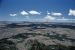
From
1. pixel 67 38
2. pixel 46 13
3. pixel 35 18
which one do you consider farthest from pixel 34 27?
pixel 67 38

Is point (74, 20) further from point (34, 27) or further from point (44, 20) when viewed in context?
point (34, 27)

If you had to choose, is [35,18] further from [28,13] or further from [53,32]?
[53,32]

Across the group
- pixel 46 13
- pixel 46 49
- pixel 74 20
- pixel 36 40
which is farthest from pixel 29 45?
pixel 74 20

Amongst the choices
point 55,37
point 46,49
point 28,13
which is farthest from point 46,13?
point 46,49

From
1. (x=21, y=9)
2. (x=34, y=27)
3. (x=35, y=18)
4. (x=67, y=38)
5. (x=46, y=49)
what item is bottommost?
(x=46, y=49)

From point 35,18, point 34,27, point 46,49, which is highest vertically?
point 35,18

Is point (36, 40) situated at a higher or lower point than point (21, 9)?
lower

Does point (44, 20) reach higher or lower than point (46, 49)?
higher
